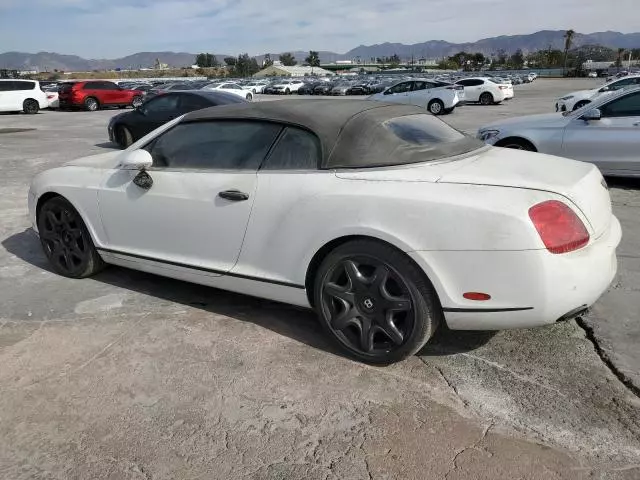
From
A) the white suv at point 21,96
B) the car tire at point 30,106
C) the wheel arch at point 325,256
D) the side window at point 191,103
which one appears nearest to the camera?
the wheel arch at point 325,256

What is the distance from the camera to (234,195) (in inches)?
135

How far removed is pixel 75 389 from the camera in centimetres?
302

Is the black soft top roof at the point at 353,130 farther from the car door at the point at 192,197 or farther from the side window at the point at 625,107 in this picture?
the side window at the point at 625,107

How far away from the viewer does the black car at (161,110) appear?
11927 millimetres

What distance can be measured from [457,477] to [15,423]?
6.94 ft

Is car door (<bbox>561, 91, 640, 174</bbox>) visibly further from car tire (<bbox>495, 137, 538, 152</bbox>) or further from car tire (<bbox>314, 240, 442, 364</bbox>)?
car tire (<bbox>314, 240, 442, 364</bbox>)

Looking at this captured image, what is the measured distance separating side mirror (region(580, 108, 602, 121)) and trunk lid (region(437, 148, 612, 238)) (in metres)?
4.41

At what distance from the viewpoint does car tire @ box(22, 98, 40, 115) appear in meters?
25.5

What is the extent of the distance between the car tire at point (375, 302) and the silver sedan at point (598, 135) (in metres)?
5.41

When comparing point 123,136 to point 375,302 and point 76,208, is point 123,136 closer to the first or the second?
point 76,208

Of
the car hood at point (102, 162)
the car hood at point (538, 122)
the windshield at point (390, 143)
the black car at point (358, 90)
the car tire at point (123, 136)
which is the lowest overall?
the black car at point (358, 90)

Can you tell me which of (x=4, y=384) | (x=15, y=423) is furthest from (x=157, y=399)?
(x=4, y=384)

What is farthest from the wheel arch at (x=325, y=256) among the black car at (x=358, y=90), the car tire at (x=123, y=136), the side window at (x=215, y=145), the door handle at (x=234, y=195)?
the black car at (x=358, y=90)

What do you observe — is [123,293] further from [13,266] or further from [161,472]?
[161,472]
